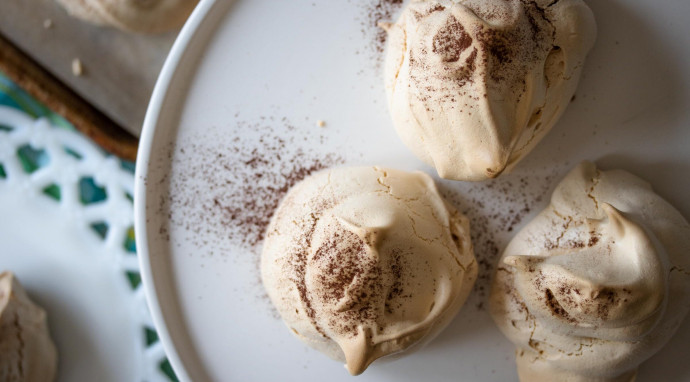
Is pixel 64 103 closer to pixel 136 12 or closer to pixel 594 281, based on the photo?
pixel 136 12

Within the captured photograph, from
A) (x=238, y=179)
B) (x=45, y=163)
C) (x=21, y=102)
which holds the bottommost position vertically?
(x=45, y=163)

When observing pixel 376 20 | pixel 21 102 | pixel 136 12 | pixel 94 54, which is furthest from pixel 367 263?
pixel 21 102

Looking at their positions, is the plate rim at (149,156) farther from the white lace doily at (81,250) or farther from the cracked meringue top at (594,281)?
the cracked meringue top at (594,281)

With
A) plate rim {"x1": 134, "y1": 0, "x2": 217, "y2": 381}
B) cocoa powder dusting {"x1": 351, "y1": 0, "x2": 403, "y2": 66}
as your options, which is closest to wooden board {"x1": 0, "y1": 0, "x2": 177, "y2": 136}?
plate rim {"x1": 134, "y1": 0, "x2": 217, "y2": 381}

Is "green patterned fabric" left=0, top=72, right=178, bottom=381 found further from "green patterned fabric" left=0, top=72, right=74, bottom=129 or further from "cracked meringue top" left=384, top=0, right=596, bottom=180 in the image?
"cracked meringue top" left=384, top=0, right=596, bottom=180

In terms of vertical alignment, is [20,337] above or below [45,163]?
below

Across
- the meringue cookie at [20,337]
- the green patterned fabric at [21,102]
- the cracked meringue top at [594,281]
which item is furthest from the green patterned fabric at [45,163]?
the cracked meringue top at [594,281]
